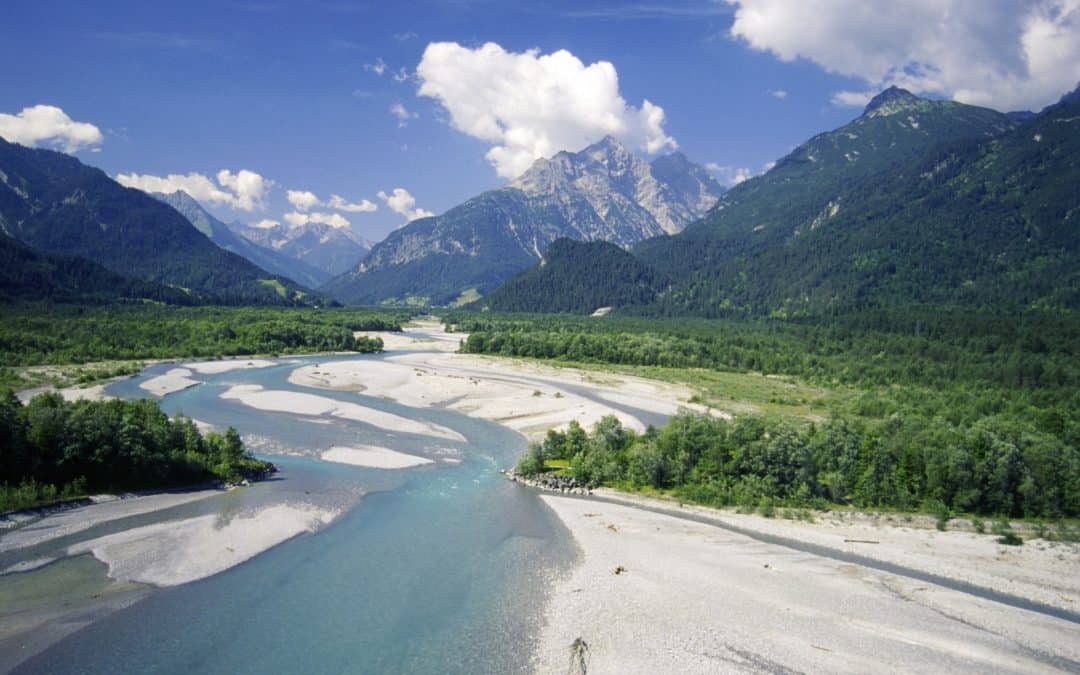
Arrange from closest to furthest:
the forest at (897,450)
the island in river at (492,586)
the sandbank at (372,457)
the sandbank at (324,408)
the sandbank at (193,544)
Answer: the island in river at (492,586), the sandbank at (193,544), the forest at (897,450), the sandbank at (372,457), the sandbank at (324,408)

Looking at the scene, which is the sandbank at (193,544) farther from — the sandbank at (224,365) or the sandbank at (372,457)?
the sandbank at (224,365)

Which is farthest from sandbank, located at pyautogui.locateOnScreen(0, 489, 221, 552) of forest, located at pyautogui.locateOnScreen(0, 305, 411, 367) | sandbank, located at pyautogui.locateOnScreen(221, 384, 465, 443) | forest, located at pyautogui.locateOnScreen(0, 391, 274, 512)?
forest, located at pyautogui.locateOnScreen(0, 305, 411, 367)

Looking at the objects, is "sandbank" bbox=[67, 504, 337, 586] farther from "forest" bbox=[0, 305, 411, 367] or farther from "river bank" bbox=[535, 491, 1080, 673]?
"forest" bbox=[0, 305, 411, 367]

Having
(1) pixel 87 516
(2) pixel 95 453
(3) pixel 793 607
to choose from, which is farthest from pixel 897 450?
(2) pixel 95 453

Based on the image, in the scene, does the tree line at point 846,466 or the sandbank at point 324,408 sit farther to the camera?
the sandbank at point 324,408

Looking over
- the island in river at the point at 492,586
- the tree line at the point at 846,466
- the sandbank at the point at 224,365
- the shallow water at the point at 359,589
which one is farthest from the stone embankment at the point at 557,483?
the sandbank at the point at 224,365

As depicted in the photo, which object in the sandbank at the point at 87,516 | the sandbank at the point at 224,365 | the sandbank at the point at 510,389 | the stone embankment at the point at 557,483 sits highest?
the sandbank at the point at 510,389

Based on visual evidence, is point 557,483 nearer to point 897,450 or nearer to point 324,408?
point 897,450
